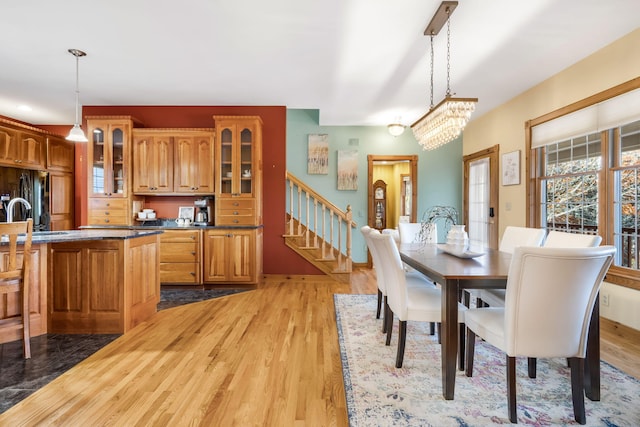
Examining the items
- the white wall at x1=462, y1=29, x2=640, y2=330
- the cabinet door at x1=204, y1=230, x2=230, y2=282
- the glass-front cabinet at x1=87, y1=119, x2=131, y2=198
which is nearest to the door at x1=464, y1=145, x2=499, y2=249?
the white wall at x1=462, y1=29, x2=640, y2=330

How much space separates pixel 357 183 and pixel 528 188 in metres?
2.88

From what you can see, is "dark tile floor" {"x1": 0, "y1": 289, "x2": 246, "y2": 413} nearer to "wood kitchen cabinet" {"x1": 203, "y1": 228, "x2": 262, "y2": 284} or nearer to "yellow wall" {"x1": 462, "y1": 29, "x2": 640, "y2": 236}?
"wood kitchen cabinet" {"x1": 203, "y1": 228, "x2": 262, "y2": 284}

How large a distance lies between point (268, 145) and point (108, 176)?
7.83ft

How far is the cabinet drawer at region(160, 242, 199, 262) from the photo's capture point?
15.8ft

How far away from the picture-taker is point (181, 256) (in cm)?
481

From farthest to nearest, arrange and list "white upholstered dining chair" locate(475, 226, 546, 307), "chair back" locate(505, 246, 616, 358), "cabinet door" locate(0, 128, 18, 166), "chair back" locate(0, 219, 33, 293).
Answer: "cabinet door" locate(0, 128, 18, 166) → "white upholstered dining chair" locate(475, 226, 546, 307) → "chair back" locate(0, 219, 33, 293) → "chair back" locate(505, 246, 616, 358)

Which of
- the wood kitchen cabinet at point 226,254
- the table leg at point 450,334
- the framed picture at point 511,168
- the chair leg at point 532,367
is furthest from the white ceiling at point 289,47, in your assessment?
the chair leg at point 532,367

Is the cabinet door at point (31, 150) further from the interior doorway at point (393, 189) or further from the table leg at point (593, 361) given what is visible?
the table leg at point (593, 361)

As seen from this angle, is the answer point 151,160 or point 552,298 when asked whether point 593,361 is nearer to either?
point 552,298

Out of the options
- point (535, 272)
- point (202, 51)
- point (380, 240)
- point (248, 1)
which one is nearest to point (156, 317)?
point (380, 240)

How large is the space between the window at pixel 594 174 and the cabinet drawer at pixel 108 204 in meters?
5.77

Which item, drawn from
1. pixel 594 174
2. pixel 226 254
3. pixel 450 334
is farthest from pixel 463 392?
pixel 226 254

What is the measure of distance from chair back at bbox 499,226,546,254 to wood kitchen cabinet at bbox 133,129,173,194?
4.44 m

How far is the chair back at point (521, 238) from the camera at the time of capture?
2.90 metres
